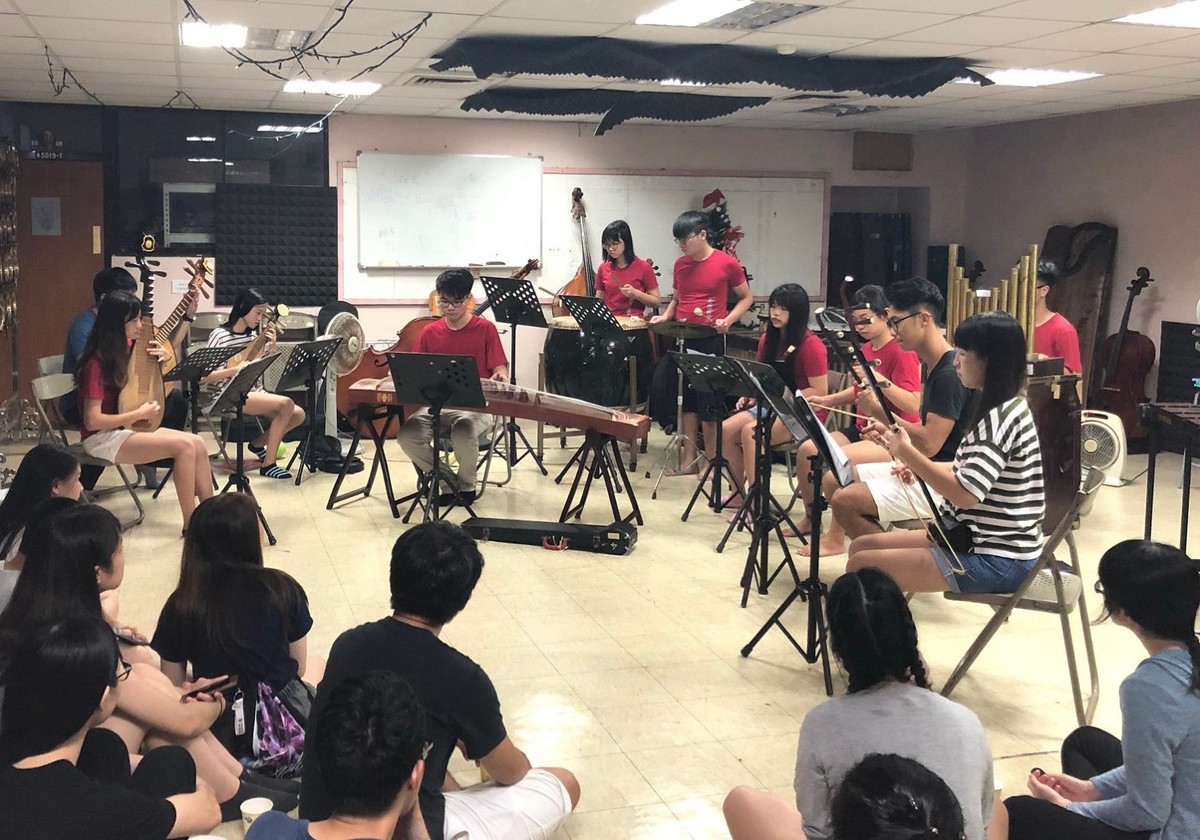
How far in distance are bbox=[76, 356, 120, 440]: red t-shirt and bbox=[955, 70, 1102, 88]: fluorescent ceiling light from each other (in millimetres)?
4938

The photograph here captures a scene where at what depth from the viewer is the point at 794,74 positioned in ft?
20.5

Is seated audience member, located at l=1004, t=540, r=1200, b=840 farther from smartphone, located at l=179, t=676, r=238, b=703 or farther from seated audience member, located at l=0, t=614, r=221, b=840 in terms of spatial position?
smartphone, located at l=179, t=676, r=238, b=703

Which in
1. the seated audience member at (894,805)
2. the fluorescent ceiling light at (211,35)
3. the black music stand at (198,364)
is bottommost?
the seated audience member at (894,805)

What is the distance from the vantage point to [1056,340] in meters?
6.25

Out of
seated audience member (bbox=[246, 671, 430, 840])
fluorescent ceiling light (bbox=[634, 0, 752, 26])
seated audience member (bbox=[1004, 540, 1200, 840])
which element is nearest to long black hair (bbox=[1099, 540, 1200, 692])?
seated audience member (bbox=[1004, 540, 1200, 840])

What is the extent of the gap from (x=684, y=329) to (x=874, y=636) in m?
4.57

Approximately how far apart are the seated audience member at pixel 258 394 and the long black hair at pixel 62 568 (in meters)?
3.42

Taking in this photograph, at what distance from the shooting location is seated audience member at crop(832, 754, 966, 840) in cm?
146

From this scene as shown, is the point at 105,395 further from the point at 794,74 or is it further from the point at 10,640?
the point at 794,74

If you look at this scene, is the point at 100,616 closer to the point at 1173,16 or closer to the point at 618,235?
the point at 1173,16

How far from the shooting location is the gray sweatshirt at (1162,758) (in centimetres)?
214

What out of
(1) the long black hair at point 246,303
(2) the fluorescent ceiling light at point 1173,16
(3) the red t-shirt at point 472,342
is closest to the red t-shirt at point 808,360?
(3) the red t-shirt at point 472,342

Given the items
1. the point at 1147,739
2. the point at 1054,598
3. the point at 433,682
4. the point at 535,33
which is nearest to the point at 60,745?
the point at 433,682

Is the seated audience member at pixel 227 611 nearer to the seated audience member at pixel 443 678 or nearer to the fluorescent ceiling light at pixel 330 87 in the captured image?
the seated audience member at pixel 443 678
